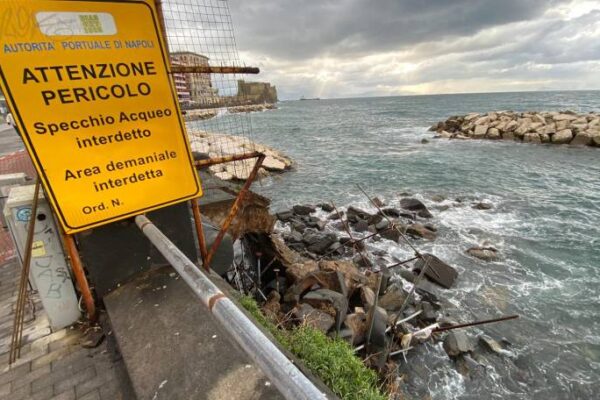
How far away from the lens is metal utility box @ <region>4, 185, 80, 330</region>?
2.88 m

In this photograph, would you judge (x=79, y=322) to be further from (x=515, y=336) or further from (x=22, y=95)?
(x=515, y=336)

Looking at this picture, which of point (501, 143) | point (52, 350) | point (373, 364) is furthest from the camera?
point (501, 143)

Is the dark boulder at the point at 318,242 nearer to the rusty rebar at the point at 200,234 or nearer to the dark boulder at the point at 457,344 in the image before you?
the dark boulder at the point at 457,344

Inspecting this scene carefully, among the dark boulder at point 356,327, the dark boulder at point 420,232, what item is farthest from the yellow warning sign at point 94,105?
the dark boulder at point 420,232

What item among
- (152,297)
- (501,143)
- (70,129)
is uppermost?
(70,129)

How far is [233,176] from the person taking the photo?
18609 millimetres

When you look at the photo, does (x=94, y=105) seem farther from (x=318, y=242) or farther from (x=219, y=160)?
(x=318, y=242)

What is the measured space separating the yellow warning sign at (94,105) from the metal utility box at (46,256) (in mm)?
742

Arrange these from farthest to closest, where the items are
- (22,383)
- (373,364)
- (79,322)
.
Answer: (373,364)
(79,322)
(22,383)

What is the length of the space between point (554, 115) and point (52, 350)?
4582 cm

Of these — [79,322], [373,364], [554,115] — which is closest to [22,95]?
[79,322]

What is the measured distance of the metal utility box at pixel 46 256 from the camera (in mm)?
2877

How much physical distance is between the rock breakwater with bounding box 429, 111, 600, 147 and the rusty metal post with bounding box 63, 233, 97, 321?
1394 inches

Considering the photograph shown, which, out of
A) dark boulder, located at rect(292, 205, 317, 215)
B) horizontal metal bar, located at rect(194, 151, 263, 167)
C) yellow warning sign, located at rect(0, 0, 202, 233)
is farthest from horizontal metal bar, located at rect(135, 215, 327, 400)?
dark boulder, located at rect(292, 205, 317, 215)
